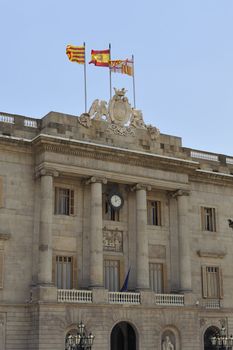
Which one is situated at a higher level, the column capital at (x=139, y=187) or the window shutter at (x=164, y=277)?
the column capital at (x=139, y=187)

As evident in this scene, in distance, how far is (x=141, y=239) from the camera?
124ft

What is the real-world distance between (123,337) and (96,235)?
7.43 meters

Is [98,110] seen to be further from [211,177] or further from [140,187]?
[211,177]

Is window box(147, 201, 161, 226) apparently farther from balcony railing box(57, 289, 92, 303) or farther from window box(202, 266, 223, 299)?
balcony railing box(57, 289, 92, 303)

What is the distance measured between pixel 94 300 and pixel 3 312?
5.17m

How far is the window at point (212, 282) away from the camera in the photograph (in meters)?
41.1

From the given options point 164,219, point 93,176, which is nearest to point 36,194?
point 93,176

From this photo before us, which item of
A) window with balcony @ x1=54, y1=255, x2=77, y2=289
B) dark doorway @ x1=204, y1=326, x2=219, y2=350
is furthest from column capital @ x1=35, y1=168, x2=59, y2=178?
dark doorway @ x1=204, y1=326, x2=219, y2=350

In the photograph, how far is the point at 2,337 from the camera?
1304 inches

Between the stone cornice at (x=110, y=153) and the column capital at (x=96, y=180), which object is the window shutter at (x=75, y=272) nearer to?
the column capital at (x=96, y=180)

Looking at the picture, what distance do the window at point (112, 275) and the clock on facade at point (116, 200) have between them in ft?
11.4

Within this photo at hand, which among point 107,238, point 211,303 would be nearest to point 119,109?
point 107,238

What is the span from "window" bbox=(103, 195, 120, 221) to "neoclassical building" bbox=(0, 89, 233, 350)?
0.29 ft

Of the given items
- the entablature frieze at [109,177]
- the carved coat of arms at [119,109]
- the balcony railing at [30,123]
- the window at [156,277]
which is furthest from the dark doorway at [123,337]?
the balcony railing at [30,123]
